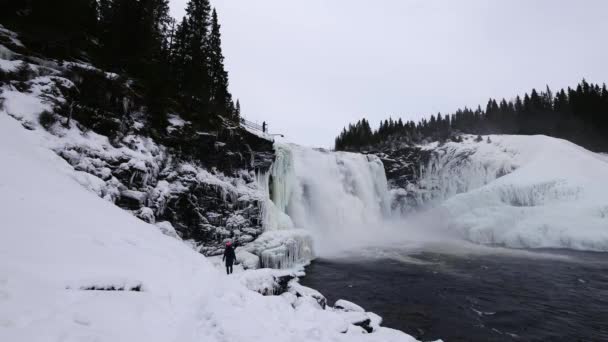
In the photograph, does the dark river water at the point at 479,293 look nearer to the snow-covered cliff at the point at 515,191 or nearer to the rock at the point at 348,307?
the rock at the point at 348,307

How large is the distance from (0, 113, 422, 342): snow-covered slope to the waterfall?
10.7 metres

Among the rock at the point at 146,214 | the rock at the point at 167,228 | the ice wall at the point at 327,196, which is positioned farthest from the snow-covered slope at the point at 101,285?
the ice wall at the point at 327,196

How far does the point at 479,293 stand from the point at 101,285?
1572 centimetres

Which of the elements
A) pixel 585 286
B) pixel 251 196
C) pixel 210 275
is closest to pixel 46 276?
pixel 210 275

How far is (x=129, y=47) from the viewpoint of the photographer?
2044 centimetres

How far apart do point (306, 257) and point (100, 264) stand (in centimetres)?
1641

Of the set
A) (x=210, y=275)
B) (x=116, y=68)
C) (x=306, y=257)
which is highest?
(x=116, y=68)

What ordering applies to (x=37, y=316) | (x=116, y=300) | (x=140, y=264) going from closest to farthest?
(x=37, y=316) < (x=116, y=300) < (x=140, y=264)

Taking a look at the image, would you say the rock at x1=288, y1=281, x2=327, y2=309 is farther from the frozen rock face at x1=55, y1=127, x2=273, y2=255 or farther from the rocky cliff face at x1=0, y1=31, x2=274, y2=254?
the frozen rock face at x1=55, y1=127, x2=273, y2=255

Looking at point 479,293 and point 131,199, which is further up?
point 131,199

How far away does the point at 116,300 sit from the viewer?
421 centimetres

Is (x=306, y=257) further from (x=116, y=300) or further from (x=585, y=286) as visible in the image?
(x=116, y=300)

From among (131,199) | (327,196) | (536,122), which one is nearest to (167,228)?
(131,199)

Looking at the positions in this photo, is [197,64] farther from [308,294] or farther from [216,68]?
[308,294]
